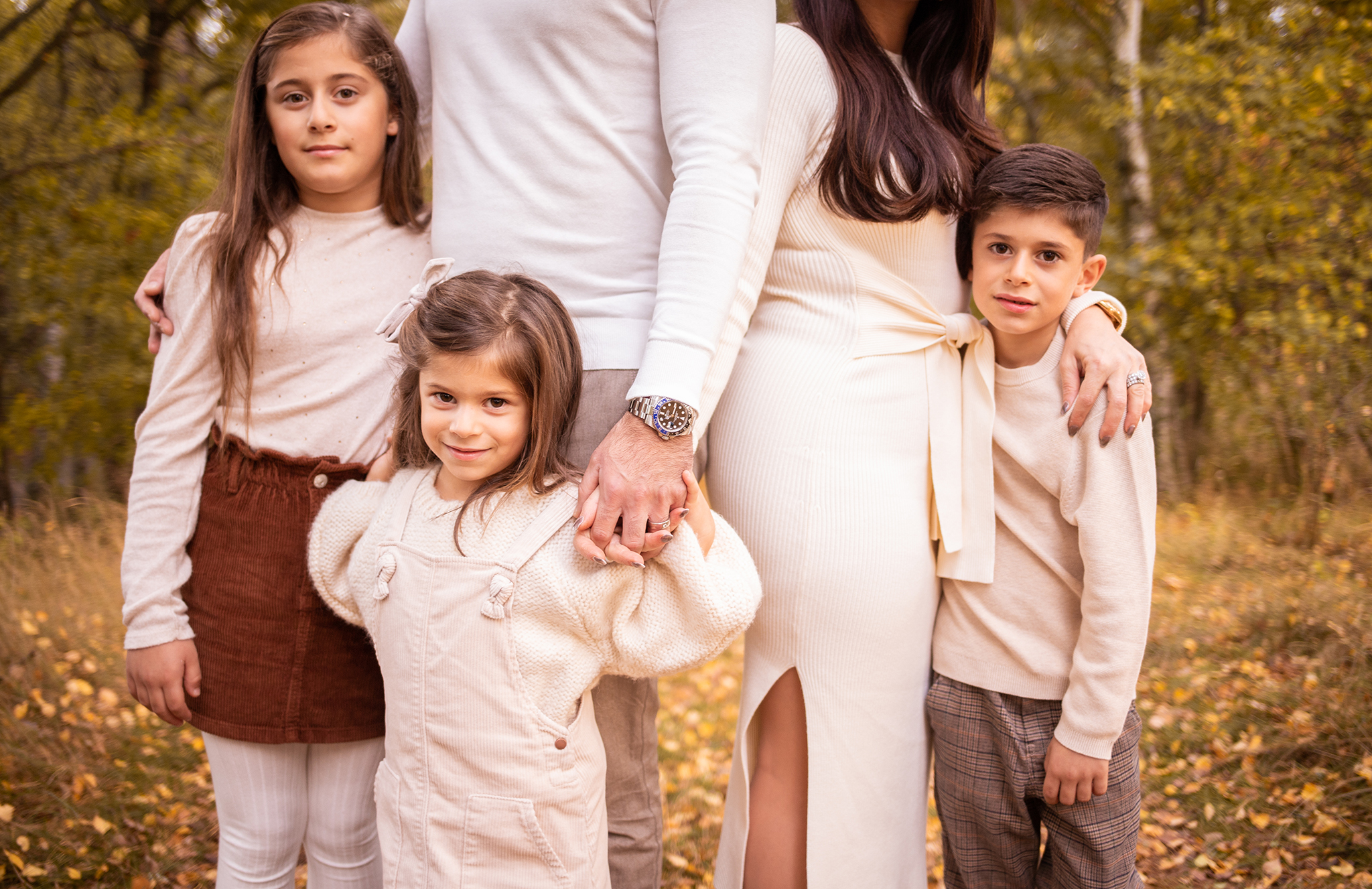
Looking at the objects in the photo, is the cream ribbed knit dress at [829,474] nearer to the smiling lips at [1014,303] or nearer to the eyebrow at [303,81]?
the smiling lips at [1014,303]

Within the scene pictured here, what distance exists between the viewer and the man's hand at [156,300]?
5.44ft

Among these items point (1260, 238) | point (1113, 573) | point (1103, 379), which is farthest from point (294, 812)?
point (1260, 238)

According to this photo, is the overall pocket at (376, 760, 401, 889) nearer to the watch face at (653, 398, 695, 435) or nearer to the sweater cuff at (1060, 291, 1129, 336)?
the watch face at (653, 398, 695, 435)

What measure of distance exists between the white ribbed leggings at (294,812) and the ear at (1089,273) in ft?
4.96

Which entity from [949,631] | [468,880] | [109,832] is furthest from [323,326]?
[109,832]

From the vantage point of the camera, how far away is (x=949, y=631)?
168 cm

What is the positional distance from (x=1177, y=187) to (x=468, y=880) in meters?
7.84

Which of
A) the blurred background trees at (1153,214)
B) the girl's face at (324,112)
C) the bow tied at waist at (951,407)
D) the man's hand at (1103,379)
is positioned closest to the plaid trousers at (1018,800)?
the bow tied at waist at (951,407)

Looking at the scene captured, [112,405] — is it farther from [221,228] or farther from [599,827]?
[599,827]

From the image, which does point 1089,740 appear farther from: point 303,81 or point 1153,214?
point 1153,214

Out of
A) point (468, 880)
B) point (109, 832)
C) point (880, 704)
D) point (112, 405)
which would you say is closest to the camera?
point (468, 880)

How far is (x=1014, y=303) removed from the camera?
5.30 feet

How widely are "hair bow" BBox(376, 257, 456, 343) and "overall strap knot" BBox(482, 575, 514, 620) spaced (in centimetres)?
44

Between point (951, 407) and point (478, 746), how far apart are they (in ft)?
3.13
